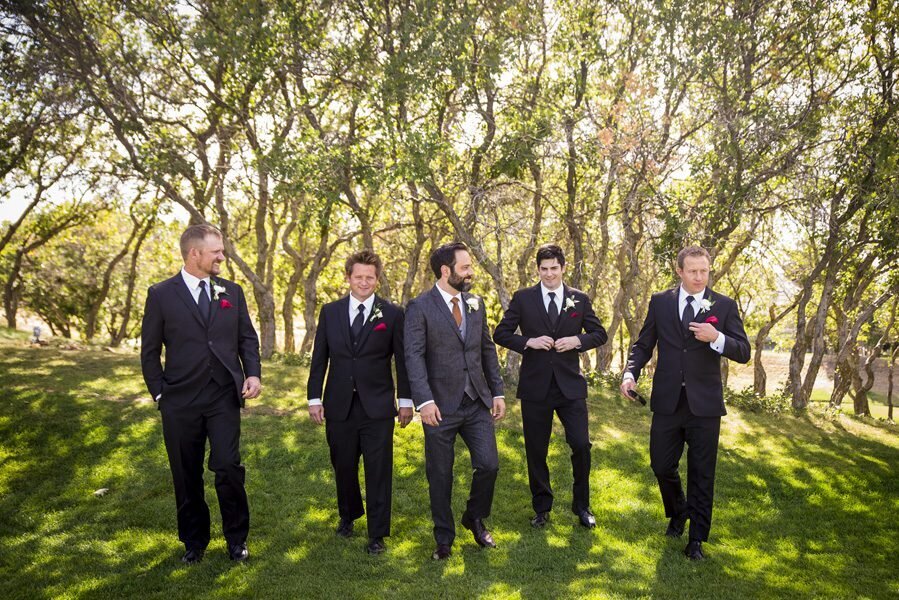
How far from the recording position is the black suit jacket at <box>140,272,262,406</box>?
5.07 meters

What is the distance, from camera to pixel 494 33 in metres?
12.6

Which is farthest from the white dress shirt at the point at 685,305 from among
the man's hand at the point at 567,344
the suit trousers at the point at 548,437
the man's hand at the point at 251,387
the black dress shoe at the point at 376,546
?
the man's hand at the point at 251,387

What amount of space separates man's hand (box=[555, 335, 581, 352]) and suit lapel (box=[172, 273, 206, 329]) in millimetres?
2990

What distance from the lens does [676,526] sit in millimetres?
6090

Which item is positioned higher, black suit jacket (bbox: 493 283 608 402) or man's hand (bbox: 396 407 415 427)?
black suit jacket (bbox: 493 283 608 402)

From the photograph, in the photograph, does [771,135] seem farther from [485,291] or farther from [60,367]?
[485,291]

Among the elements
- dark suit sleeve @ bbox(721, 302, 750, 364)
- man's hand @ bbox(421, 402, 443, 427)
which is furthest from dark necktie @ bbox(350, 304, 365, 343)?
dark suit sleeve @ bbox(721, 302, 750, 364)

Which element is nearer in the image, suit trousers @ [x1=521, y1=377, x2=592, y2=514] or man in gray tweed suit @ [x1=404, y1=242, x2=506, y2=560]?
man in gray tweed suit @ [x1=404, y1=242, x2=506, y2=560]

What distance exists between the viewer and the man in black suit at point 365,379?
5535mm

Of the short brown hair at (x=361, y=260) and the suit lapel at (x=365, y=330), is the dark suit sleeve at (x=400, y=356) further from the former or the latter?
the short brown hair at (x=361, y=260)

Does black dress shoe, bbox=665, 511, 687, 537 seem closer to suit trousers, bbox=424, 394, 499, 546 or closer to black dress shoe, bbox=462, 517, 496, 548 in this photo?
black dress shoe, bbox=462, 517, 496, 548

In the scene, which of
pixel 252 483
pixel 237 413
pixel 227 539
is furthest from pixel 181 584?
pixel 252 483

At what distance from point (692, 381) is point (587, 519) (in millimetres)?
1761

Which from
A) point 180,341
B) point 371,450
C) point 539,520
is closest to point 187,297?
point 180,341
